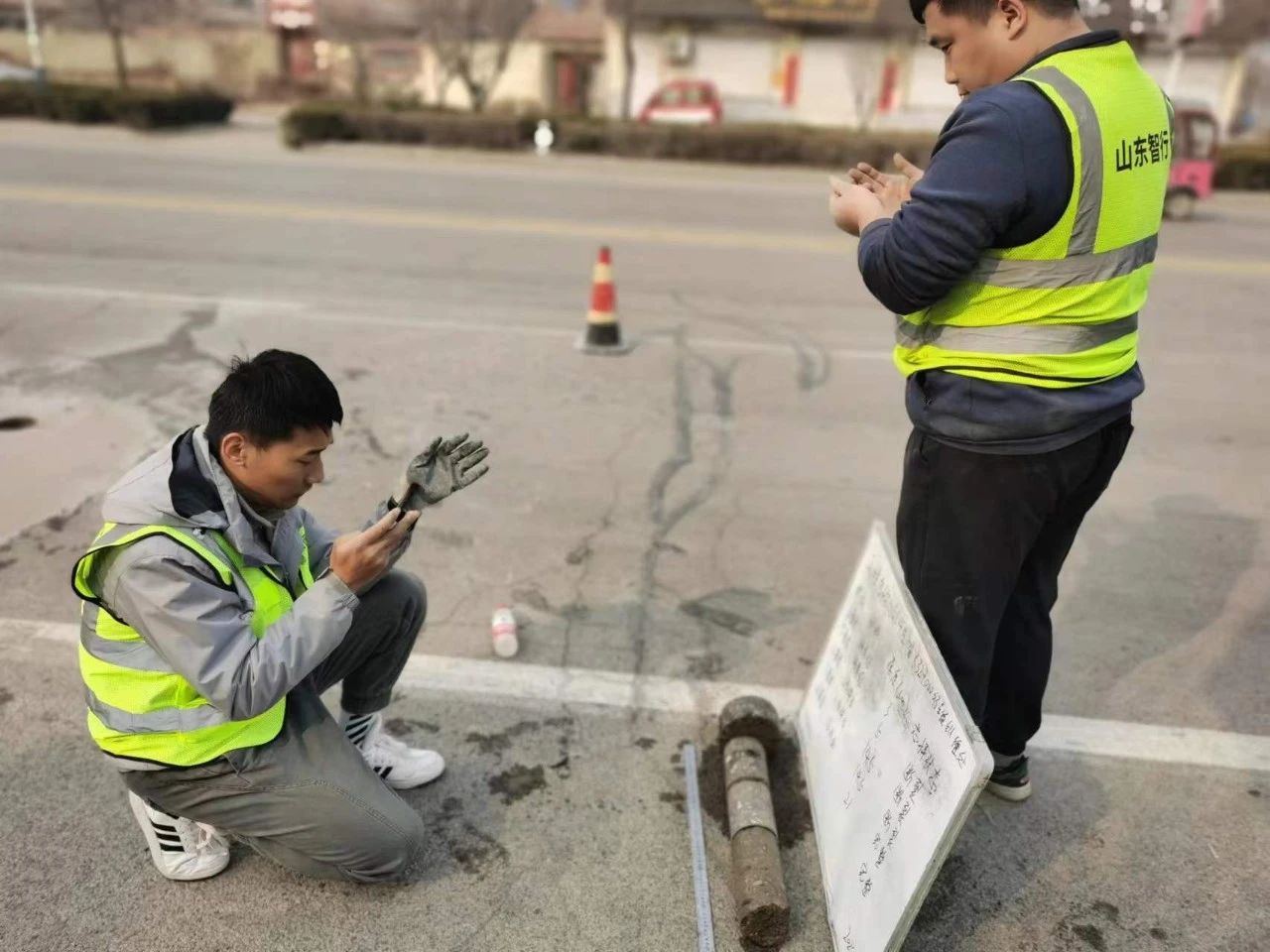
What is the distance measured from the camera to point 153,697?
2184 mm

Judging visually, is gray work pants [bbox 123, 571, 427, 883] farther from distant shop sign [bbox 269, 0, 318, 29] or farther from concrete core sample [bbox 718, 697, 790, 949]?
distant shop sign [bbox 269, 0, 318, 29]

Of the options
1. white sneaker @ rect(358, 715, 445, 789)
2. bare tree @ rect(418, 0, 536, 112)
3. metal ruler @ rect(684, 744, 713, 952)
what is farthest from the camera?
bare tree @ rect(418, 0, 536, 112)

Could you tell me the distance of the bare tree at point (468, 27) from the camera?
92.8 feet

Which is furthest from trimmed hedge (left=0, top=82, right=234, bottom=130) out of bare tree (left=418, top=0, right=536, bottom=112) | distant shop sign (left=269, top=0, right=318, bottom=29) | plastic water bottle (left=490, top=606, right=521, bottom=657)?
plastic water bottle (left=490, top=606, right=521, bottom=657)

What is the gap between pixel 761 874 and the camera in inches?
91.1

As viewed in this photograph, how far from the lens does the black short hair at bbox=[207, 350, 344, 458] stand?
82.4 inches

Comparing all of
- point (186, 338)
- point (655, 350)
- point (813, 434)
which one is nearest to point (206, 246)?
point (186, 338)

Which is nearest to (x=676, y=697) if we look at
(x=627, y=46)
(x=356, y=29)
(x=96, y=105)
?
(x=96, y=105)

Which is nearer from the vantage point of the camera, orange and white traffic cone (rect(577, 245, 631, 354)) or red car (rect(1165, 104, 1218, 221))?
orange and white traffic cone (rect(577, 245, 631, 354))

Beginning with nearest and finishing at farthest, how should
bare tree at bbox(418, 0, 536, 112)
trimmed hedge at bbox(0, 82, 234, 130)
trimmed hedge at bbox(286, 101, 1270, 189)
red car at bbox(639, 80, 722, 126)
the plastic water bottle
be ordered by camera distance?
1. the plastic water bottle
2. trimmed hedge at bbox(286, 101, 1270, 189)
3. trimmed hedge at bbox(0, 82, 234, 130)
4. red car at bbox(639, 80, 722, 126)
5. bare tree at bbox(418, 0, 536, 112)

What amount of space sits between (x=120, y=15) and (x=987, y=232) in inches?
1288

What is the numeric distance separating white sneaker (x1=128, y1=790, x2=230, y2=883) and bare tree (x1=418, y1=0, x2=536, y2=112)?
27.8 meters

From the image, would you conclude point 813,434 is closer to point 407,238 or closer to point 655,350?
point 655,350

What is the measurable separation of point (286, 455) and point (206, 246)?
8.28 metres
